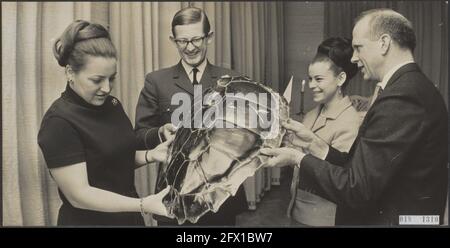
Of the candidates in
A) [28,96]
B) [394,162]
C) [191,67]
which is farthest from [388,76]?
[28,96]

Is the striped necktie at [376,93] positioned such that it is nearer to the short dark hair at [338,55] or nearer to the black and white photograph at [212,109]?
the black and white photograph at [212,109]

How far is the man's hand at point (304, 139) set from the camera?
9.37ft

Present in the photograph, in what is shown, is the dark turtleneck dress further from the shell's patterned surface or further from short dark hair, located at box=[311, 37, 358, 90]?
short dark hair, located at box=[311, 37, 358, 90]

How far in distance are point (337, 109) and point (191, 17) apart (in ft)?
3.12

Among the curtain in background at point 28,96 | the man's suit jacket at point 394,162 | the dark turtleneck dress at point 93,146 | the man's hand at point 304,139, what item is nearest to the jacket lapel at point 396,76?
the man's suit jacket at point 394,162

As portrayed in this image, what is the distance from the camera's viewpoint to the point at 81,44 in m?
2.82

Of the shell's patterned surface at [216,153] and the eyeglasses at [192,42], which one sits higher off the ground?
the eyeglasses at [192,42]

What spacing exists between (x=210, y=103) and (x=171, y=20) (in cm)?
→ 51

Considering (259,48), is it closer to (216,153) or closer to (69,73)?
(216,153)

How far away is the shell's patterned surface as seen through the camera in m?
2.88

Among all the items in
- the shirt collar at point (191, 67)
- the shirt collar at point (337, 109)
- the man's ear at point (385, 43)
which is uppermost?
the man's ear at point (385, 43)

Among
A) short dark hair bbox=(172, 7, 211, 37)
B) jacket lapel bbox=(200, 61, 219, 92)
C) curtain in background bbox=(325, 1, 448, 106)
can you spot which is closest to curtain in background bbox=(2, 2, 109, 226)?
short dark hair bbox=(172, 7, 211, 37)

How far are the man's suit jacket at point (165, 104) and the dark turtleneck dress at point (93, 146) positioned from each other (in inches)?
3.3
